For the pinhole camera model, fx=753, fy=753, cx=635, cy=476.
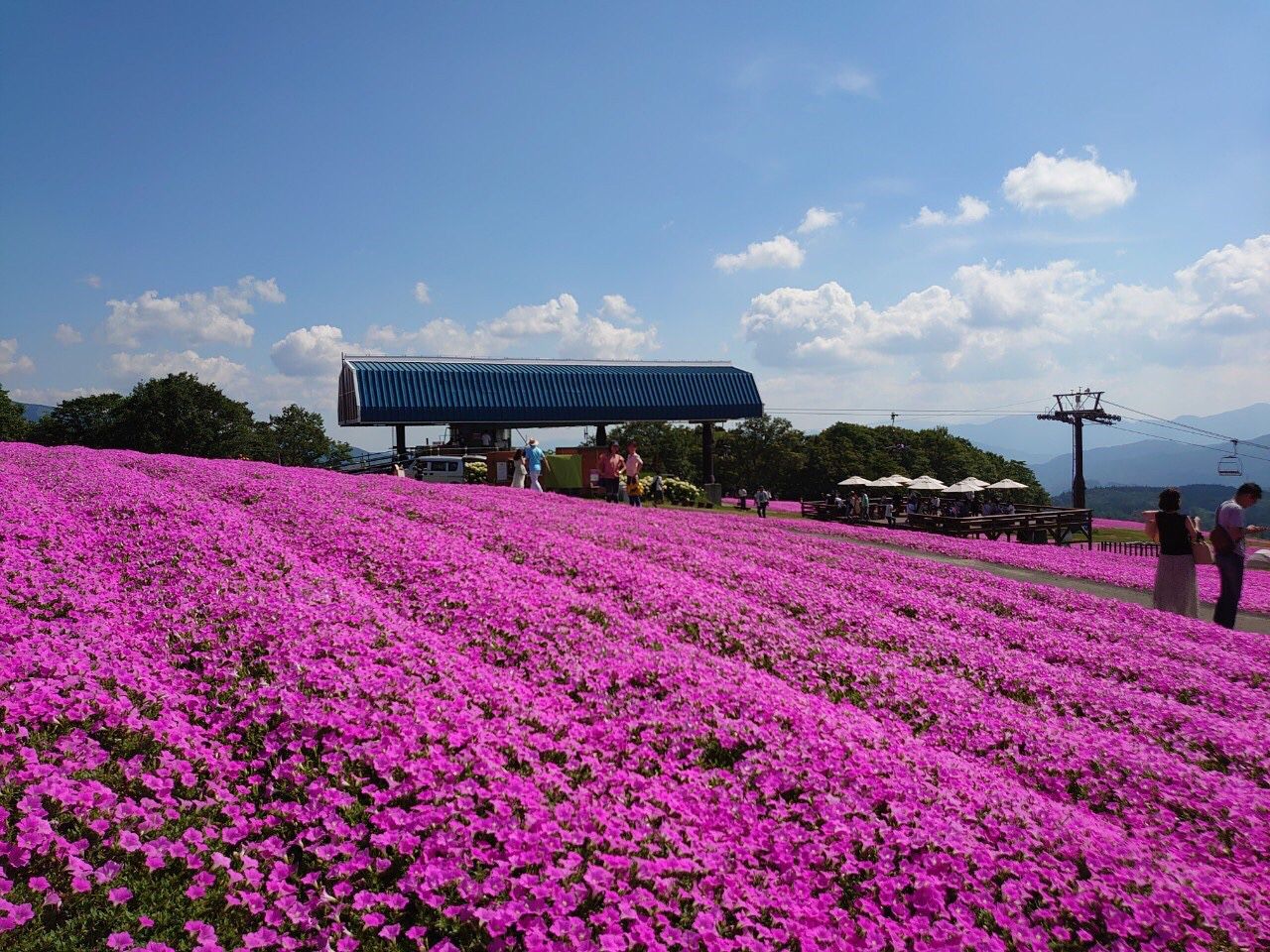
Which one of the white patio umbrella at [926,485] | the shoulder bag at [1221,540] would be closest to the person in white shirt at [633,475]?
the shoulder bag at [1221,540]

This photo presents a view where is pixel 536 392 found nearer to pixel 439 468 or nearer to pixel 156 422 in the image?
pixel 439 468

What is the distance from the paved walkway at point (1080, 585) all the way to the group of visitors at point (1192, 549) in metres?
2.08

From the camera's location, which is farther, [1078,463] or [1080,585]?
[1078,463]

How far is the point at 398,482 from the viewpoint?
24922mm

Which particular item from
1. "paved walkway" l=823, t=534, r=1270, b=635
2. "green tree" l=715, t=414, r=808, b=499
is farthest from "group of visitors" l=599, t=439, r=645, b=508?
"green tree" l=715, t=414, r=808, b=499

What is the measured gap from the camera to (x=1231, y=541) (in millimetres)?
14625

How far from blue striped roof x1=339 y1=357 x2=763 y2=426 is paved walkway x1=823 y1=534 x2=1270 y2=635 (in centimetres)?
4142

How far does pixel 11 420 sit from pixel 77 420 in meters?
6.88

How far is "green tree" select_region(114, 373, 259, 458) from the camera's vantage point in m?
87.7

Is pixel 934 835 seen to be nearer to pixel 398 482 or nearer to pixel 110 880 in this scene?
pixel 110 880

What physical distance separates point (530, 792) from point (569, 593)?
6.13 meters

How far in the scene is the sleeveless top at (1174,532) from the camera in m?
14.7

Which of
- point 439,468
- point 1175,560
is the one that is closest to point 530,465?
point 439,468

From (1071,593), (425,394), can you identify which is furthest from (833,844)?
(425,394)
